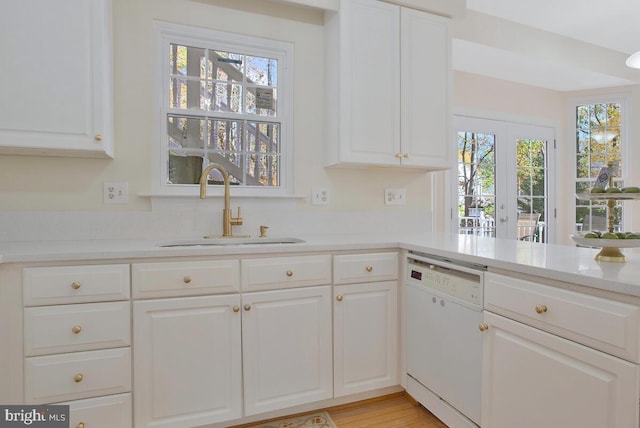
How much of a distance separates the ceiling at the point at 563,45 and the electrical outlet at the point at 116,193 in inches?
109

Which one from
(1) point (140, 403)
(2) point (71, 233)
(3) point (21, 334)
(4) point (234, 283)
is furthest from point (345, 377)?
(2) point (71, 233)

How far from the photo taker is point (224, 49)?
2.19m

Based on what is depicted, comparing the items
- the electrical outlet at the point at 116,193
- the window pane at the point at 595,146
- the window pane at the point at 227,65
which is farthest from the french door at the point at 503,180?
the electrical outlet at the point at 116,193

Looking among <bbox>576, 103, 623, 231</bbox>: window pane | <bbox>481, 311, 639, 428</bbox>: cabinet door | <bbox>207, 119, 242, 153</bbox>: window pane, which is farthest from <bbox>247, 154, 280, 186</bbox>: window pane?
<bbox>576, 103, 623, 231</bbox>: window pane

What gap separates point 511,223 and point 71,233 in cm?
409

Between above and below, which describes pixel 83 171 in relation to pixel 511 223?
above

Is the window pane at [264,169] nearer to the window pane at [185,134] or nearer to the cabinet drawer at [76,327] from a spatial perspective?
the window pane at [185,134]

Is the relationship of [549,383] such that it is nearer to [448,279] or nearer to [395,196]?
[448,279]

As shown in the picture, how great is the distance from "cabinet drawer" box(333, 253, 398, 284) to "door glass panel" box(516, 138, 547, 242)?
9.49ft

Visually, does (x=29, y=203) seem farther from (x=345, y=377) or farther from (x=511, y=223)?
(x=511, y=223)

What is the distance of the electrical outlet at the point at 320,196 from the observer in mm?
2358

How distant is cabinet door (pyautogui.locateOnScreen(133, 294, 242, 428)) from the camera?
1.52 m

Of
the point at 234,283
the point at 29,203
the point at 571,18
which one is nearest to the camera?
the point at 234,283

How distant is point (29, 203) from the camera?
1.83m
